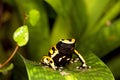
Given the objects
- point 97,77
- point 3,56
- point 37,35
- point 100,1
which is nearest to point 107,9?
point 100,1

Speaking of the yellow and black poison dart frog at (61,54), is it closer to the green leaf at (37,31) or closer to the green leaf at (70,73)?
the green leaf at (70,73)

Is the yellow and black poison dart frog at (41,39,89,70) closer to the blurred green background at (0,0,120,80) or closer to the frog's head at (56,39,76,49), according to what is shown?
the frog's head at (56,39,76,49)

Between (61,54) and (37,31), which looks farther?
(37,31)

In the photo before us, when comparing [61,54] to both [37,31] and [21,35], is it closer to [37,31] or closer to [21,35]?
[21,35]

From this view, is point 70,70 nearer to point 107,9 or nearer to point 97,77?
point 97,77

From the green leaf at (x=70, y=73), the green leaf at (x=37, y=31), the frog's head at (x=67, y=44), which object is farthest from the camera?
the green leaf at (x=37, y=31)

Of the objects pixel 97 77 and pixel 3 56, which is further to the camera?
pixel 3 56

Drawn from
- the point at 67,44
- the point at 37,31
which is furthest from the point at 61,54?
the point at 37,31

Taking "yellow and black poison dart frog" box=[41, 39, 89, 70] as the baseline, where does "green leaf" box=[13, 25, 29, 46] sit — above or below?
above

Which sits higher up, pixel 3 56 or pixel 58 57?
pixel 58 57

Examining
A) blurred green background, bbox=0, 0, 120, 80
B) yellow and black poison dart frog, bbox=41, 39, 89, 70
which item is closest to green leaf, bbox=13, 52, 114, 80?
yellow and black poison dart frog, bbox=41, 39, 89, 70

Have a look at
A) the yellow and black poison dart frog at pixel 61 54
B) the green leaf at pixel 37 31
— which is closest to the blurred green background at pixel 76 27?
the green leaf at pixel 37 31
